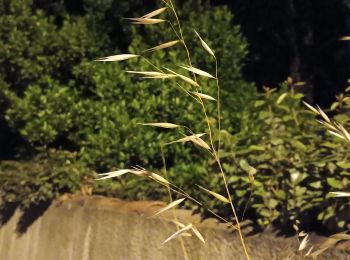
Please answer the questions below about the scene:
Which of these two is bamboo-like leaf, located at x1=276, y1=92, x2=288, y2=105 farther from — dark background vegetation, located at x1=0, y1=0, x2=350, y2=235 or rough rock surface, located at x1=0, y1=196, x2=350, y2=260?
rough rock surface, located at x1=0, y1=196, x2=350, y2=260

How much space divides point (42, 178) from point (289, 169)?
2.54 meters

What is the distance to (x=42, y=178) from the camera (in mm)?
6254

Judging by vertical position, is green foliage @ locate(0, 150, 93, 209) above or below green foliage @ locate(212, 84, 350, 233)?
below

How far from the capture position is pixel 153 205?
5668 millimetres

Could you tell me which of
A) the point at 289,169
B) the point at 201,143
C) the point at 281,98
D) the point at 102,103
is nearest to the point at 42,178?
the point at 102,103

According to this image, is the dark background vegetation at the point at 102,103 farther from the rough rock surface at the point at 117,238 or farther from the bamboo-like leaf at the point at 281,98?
the rough rock surface at the point at 117,238

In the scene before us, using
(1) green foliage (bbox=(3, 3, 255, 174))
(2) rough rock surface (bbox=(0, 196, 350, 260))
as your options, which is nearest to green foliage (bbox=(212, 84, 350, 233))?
(2) rough rock surface (bbox=(0, 196, 350, 260))

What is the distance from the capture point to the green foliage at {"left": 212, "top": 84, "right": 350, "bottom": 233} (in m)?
4.34

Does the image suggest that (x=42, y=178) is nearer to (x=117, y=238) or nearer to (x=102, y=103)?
(x=102, y=103)

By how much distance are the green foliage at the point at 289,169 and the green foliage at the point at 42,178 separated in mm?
1809

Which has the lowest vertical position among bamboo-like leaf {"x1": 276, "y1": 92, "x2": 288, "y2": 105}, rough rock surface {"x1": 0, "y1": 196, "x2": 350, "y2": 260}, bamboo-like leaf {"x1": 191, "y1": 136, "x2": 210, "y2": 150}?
rough rock surface {"x1": 0, "y1": 196, "x2": 350, "y2": 260}

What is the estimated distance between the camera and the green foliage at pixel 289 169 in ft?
14.2

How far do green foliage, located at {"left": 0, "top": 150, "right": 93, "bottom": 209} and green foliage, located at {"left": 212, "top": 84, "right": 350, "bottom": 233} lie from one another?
181cm

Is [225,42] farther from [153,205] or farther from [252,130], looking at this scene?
[153,205]
